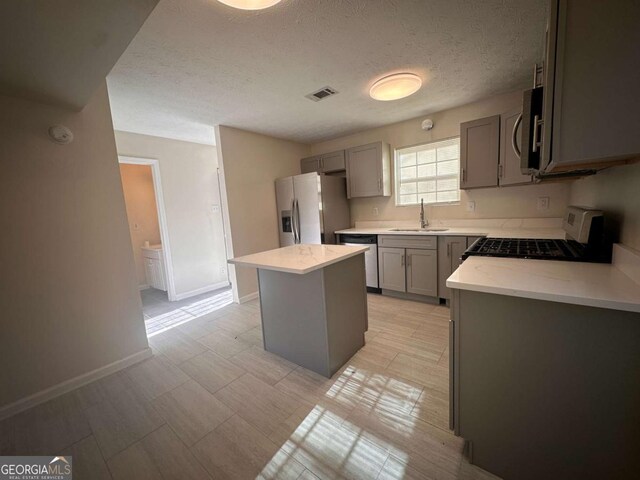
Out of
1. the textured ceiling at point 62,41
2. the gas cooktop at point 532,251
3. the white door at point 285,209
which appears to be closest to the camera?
the textured ceiling at point 62,41

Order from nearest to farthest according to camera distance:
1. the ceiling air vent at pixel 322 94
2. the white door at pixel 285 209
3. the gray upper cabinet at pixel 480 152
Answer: the ceiling air vent at pixel 322 94 < the gray upper cabinet at pixel 480 152 < the white door at pixel 285 209

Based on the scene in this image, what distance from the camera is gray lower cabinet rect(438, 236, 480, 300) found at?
275cm

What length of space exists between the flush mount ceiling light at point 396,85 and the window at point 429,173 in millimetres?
1335

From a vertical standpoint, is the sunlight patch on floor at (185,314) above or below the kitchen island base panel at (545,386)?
below

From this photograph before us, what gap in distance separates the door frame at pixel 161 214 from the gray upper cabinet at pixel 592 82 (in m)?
4.23

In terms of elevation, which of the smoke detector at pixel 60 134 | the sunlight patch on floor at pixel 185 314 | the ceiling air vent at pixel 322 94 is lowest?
the sunlight patch on floor at pixel 185 314

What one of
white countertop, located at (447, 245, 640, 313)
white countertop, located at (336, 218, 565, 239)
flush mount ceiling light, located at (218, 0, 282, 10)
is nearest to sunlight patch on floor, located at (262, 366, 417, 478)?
white countertop, located at (447, 245, 640, 313)

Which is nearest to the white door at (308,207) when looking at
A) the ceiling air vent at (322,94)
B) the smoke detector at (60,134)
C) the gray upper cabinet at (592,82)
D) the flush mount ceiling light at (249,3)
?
the ceiling air vent at (322,94)

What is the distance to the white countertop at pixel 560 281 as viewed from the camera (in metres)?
0.83

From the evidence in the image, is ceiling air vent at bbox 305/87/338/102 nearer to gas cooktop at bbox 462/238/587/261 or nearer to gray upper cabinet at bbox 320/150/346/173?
gray upper cabinet at bbox 320/150/346/173

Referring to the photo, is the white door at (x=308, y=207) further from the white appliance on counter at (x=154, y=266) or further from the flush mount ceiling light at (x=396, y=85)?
the white appliance on counter at (x=154, y=266)

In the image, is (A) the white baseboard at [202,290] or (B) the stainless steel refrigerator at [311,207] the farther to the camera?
(A) the white baseboard at [202,290]

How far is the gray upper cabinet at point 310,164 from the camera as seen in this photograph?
4.20m

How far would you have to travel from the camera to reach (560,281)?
101cm
